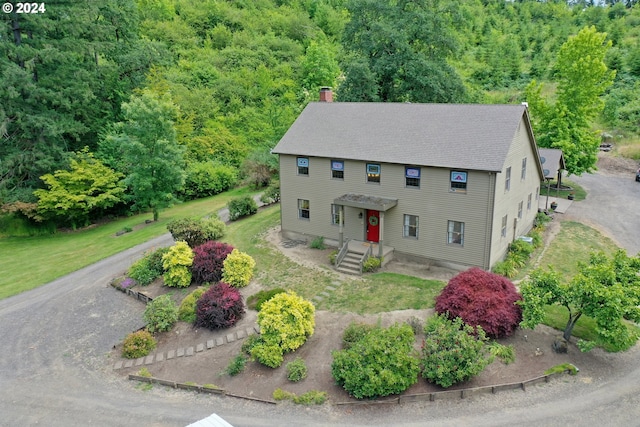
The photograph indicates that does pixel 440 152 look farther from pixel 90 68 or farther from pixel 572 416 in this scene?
pixel 90 68

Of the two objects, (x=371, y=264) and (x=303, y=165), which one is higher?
(x=303, y=165)

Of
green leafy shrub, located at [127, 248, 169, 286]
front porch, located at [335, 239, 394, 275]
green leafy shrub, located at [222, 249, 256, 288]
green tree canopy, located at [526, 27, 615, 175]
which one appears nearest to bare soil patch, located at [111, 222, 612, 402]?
green leafy shrub, located at [222, 249, 256, 288]

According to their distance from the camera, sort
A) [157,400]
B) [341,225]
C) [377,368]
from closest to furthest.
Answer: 1. [377,368]
2. [157,400]
3. [341,225]

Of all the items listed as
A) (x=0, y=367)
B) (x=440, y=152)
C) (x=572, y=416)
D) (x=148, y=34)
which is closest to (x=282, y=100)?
(x=148, y=34)

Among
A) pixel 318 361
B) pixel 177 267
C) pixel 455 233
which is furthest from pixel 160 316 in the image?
pixel 455 233

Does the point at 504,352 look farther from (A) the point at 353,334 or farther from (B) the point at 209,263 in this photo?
(B) the point at 209,263

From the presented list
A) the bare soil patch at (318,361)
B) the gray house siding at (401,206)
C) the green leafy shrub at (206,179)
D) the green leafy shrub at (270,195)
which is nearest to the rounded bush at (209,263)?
the bare soil patch at (318,361)

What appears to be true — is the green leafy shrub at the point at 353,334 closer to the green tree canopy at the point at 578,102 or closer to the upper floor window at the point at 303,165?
the upper floor window at the point at 303,165
